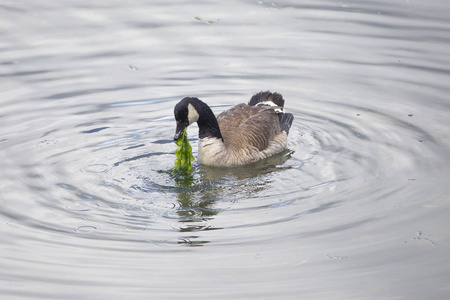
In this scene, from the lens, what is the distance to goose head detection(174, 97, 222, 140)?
1181 centimetres

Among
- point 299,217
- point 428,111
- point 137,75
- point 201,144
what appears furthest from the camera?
point 137,75

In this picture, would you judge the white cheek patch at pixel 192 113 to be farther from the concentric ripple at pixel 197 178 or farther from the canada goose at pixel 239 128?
the concentric ripple at pixel 197 178

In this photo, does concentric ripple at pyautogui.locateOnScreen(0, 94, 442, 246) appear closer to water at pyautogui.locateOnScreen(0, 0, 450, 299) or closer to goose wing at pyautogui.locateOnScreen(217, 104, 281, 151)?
water at pyautogui.locateOnScreen(0, 0, 450, 299)

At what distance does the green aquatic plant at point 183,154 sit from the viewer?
12.0m

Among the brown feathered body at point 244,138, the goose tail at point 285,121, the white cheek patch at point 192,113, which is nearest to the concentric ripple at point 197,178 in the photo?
the brown feathered body at point 244,138

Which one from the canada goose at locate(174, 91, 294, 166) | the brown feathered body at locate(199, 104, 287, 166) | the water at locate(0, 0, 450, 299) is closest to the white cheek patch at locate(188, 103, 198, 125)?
the canada goose at locate(174, 91, 294, 166)

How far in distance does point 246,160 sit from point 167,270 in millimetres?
4318

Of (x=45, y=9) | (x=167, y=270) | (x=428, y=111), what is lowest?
(x=167, y=270)

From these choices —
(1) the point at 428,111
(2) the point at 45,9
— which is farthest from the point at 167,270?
(2) the point at 45,9

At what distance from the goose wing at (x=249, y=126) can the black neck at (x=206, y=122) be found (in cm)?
35

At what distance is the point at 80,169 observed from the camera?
12.0 meters

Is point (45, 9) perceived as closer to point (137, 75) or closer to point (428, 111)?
point (137, 75)

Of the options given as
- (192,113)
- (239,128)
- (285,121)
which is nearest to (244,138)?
(239,128)

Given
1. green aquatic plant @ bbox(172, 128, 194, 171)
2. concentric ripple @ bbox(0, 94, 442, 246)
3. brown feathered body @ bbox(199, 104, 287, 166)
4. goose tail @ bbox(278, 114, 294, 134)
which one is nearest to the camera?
concentric ripple @ bbox(0, 94, 442, 246)
